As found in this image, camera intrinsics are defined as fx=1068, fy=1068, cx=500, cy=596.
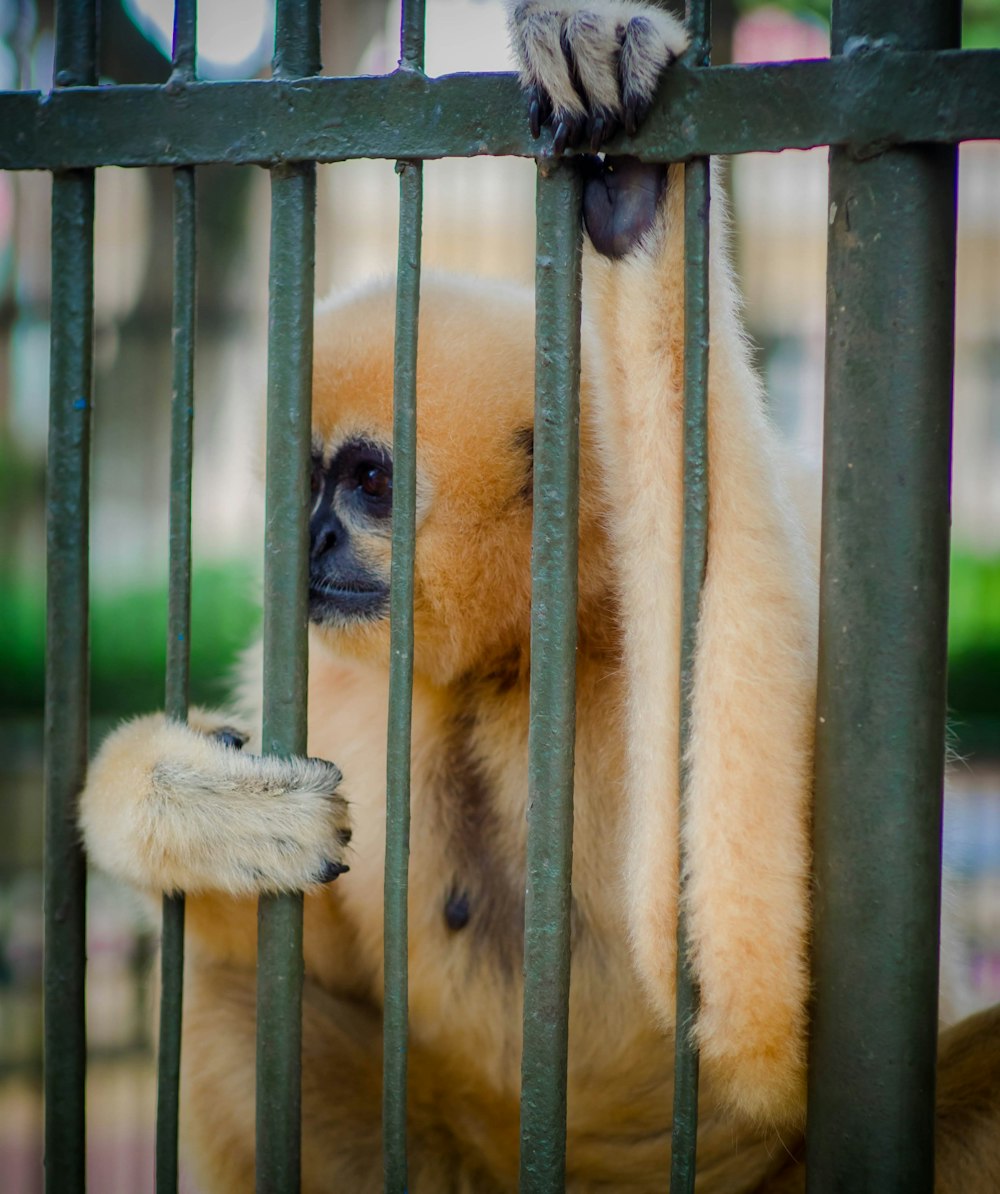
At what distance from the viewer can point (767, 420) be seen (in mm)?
1801

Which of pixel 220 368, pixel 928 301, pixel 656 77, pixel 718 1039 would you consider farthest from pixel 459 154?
pixel 220 368

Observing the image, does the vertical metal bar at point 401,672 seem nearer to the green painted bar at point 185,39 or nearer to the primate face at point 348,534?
the green painted bar at point 185,39

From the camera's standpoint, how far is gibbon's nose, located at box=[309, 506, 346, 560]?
2525mm

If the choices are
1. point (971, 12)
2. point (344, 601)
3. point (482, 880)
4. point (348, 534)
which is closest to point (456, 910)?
point (482, 880)

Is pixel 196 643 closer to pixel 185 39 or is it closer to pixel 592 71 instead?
pixel 185 39

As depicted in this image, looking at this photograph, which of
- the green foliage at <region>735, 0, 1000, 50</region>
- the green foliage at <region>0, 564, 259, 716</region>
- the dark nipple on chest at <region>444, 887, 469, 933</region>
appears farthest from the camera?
the green foliage at <region>735, 0, 1000, 50</region>

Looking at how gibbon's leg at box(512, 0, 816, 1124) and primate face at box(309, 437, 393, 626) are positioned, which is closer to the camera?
gibbon's leg at box(512, 0, 816, 1124)

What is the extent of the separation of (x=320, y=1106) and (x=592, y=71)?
2.13m

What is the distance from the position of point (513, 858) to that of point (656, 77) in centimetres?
150

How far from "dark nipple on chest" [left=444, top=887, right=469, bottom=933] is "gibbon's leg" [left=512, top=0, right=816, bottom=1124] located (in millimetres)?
680

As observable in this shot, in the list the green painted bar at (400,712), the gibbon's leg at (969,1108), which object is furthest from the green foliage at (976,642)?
the green painted bar at (400,712)

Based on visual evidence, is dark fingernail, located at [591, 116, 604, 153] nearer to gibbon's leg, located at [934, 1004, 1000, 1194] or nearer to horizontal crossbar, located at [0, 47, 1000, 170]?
horizontal crossbar, located at [0, 47, 1000, 170]

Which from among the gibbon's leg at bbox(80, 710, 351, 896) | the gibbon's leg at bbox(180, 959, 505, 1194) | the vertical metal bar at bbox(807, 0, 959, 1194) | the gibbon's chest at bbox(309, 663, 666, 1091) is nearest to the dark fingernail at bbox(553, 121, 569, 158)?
the vertical metal bar at bbox(807, 0, 959, 1194)

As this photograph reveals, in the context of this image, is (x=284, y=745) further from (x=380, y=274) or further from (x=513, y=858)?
(x=380, y=274)
